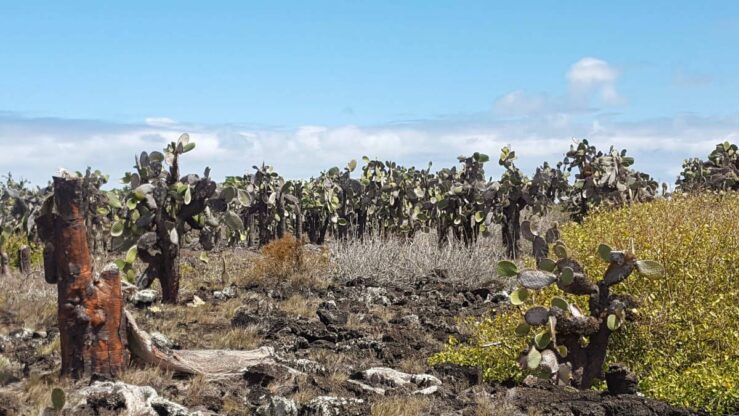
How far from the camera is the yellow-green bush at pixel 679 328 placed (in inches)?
283

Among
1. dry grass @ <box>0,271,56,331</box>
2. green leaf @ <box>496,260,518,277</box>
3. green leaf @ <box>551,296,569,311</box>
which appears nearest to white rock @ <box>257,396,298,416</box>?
green leaf @ <box>496,260,518,277</box>

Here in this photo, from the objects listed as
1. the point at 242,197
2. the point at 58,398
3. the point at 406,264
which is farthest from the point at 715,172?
the point at 58,398

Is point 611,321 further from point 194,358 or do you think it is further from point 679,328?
point 194,358

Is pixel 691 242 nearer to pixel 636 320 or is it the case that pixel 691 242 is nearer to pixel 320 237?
pixel 636 320

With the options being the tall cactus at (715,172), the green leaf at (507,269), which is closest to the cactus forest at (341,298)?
the green leaf at (507,269)

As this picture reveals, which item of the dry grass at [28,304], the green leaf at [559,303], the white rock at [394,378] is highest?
the green leaf at [559,303]

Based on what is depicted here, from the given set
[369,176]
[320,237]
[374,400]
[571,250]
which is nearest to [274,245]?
[571,250]

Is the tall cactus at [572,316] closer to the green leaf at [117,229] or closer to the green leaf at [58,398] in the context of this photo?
the green leaf at [58,398]

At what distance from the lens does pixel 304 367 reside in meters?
7.92

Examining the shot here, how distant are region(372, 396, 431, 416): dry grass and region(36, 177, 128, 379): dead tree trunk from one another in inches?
86.6

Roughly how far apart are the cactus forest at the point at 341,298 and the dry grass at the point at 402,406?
0.10 meters

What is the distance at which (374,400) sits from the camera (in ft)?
22.2

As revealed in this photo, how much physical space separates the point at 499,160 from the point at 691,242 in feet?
37.5

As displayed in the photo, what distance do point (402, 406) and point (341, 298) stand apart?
258 inches
